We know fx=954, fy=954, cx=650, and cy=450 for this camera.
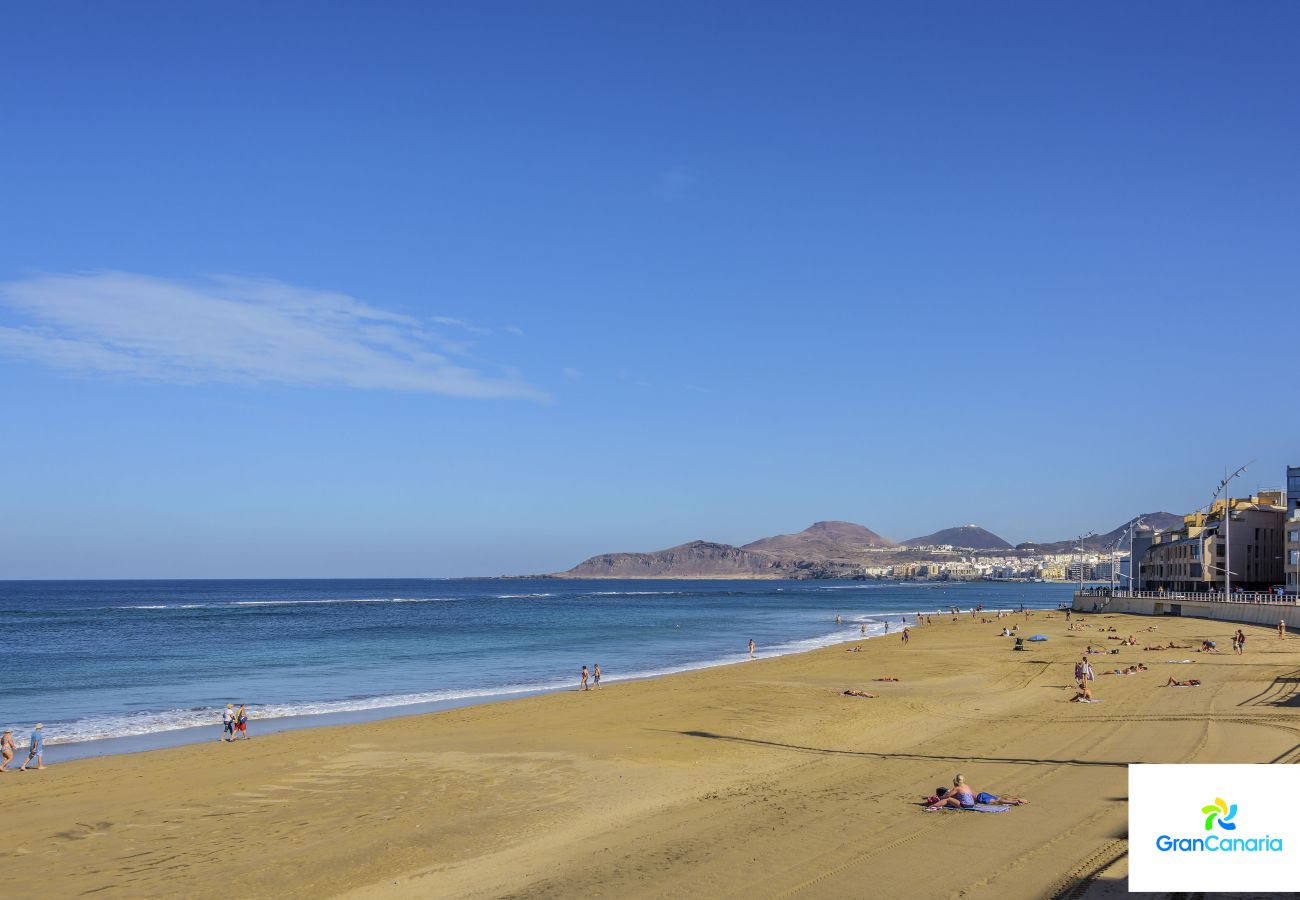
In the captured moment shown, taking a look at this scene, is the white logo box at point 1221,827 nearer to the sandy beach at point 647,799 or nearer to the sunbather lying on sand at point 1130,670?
the sandy beach at point 647,799

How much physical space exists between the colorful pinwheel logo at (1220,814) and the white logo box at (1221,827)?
0.03 feet

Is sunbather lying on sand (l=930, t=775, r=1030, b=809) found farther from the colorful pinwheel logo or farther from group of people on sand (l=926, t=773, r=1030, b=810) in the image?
the colorful pinwheel logo

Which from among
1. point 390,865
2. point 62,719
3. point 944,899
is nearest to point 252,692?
point 62,719

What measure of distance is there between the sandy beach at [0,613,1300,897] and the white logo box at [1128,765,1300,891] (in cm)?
411

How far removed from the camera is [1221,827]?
22.5 ft

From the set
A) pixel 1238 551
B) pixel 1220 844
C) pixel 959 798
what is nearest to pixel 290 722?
pixel 959 798

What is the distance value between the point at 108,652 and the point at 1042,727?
174ft

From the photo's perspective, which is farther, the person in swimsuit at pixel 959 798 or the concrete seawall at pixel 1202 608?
the concrete seawall at pixel 1202 608

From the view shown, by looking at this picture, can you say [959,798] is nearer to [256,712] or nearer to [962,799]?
[962,799]

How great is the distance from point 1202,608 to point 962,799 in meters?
66.7

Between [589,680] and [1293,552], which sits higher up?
[1293,552]

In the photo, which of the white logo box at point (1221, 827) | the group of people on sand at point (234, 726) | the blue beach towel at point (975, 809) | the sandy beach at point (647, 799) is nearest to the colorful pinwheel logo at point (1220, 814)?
the white logo box at point (1221, 827)

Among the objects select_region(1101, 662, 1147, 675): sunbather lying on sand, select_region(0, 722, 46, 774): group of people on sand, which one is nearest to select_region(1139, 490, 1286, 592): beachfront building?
select_region(1101, 662, 1147, 675): sunbather lying on sand

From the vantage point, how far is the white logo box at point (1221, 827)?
6.76 meters
